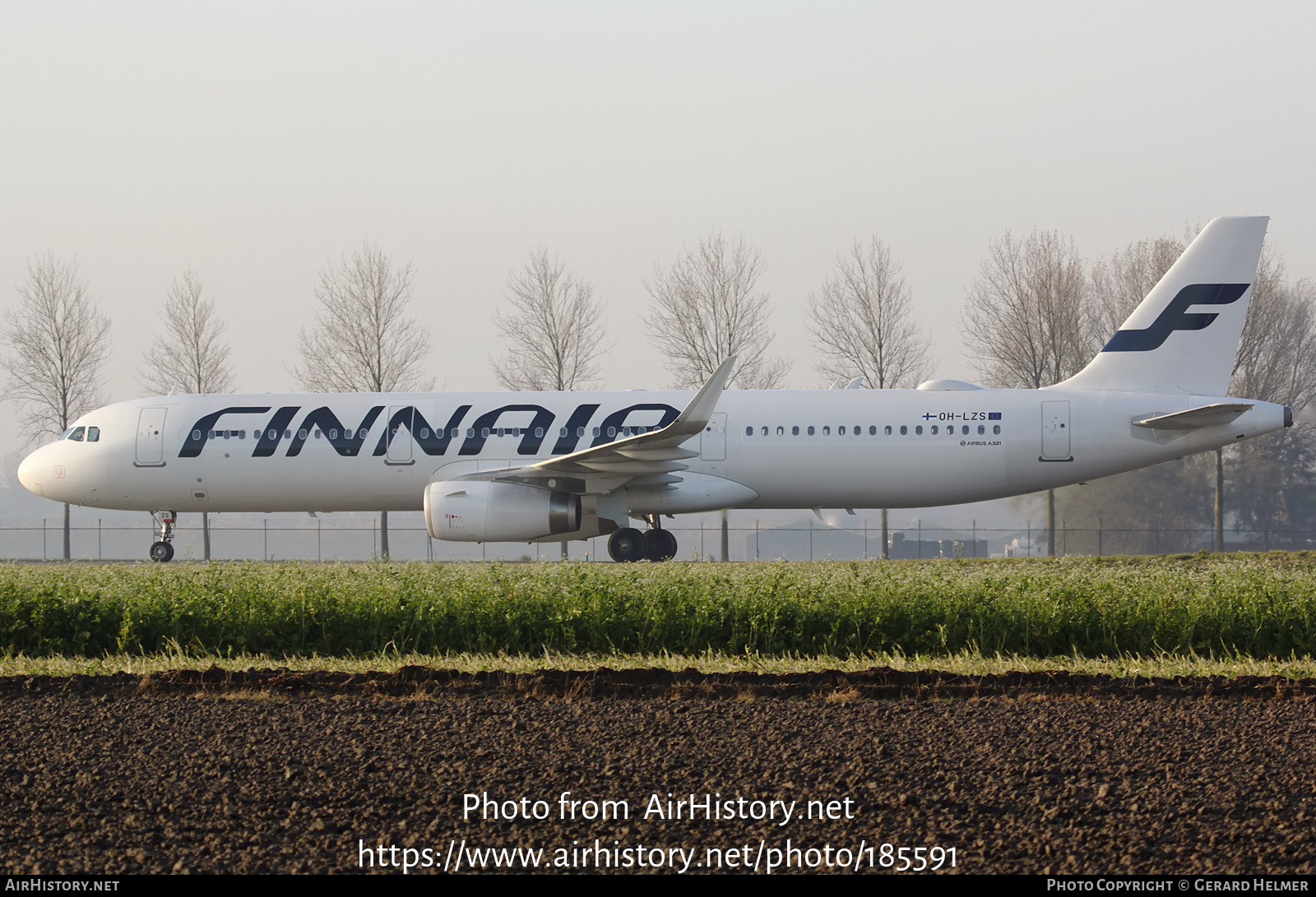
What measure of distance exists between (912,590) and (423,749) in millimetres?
5894

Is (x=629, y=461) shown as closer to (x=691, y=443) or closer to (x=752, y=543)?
(x=691, y=443)

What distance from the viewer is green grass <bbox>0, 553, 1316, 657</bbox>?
10.7 metres

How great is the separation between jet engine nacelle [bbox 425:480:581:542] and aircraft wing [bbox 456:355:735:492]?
0.54 meters

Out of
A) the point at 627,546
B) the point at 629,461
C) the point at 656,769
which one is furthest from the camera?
the point at 627,546

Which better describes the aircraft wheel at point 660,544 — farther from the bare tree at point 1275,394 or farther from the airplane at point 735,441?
the bare tree at point 1275,394

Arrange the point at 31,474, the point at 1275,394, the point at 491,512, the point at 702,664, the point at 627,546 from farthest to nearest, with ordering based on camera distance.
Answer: the point at 1275,394 < the point at 31,474 < the point at 627,546 < the point at 491,512 < the point at 702,664

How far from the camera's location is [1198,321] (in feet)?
74.3

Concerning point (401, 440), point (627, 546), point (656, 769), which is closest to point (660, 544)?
point (627, 546)

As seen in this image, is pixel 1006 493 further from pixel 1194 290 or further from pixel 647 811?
pixel 647 811

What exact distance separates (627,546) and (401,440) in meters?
4.48

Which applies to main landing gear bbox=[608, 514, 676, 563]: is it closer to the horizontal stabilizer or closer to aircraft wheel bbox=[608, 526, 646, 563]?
aircraft wheel bbox=[608, 526, 646, 563]

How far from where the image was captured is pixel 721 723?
24.3ft

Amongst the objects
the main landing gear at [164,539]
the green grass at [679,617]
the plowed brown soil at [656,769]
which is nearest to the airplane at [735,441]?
the main landing gear at [164,539]

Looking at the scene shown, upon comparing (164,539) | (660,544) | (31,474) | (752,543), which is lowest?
(752,543)
